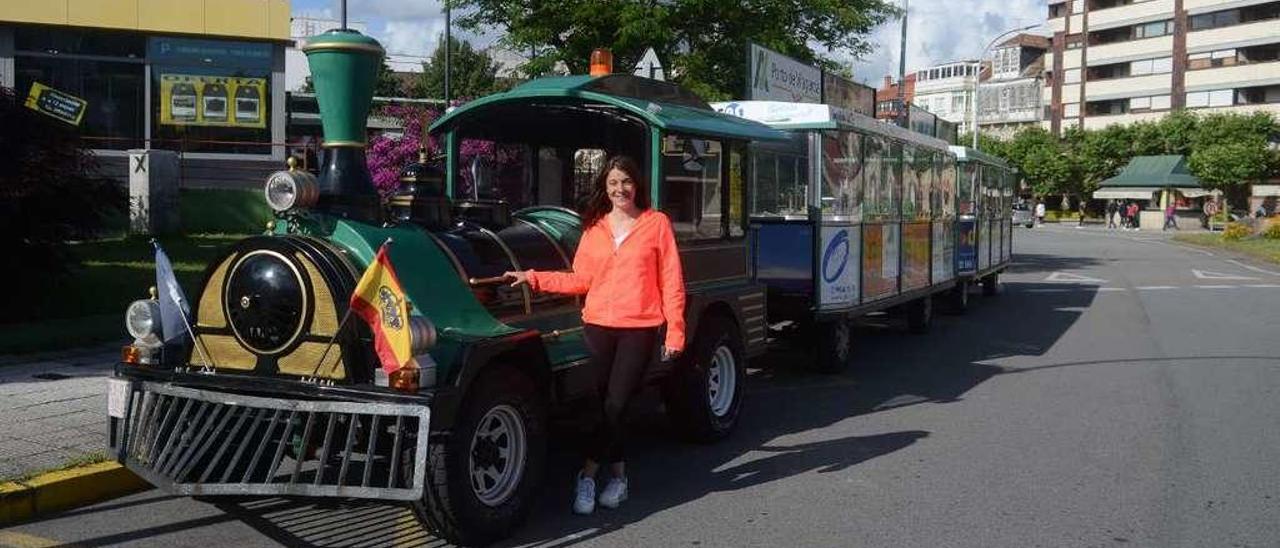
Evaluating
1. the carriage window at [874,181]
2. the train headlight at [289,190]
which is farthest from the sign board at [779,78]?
the train headlight at [289,190]

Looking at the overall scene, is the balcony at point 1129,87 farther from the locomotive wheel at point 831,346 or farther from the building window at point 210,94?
the locomotive wheel at point 831,346

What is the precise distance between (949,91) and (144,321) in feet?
384

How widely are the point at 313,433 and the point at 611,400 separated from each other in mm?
1411

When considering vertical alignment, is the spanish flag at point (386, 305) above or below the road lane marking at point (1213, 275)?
above

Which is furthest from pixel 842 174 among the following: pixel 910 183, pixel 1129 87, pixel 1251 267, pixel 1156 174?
pixel 1129 87

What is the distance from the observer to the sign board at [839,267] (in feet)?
32.7

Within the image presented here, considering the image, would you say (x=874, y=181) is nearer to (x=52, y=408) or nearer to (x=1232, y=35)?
(x=52, y=408)

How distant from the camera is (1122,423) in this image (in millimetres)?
8328

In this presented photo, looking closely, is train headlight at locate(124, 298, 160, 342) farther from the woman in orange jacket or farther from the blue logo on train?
the blue logo on train

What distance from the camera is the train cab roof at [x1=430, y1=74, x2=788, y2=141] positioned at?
22.4ft

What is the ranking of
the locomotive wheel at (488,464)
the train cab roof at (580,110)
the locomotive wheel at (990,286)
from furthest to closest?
the locomotive wheel at (990,286) < the train cab roof at (580,110) < the locomotive wheel at (488,464)

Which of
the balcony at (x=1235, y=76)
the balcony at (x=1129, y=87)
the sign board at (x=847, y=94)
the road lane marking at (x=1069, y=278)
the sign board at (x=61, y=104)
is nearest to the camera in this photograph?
the sign board at (x=61, y=104)

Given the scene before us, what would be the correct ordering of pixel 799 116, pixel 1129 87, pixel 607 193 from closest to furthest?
pixel 607 193, pixel 799 116, pixel 1129 87

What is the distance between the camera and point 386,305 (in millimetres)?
4707
